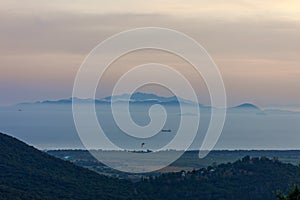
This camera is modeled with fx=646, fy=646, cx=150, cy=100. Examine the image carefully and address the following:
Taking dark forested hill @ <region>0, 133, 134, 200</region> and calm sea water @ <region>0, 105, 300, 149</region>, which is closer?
dark forested hill @ <region>0, 133, 134, 200</region>

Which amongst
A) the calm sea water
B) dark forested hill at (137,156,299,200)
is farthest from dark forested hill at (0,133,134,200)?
the calm sea water

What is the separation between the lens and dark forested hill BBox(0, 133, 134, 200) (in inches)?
1145

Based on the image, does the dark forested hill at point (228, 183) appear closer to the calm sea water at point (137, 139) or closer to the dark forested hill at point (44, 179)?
the dark forested hill at point (44, 179)

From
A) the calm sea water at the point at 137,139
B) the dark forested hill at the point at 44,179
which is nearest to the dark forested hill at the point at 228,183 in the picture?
the dark forested hill at the point at 44,179

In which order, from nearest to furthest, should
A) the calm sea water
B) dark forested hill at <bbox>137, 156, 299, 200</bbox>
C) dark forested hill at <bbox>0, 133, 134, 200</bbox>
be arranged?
dark forested hill at <bbox>0, 133, 134, 200</bbox> < dark forested hill at <bbox>137, 156, 299, 200</bbox> < the calm sea water

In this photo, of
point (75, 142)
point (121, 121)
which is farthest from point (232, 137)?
point (121, 121)

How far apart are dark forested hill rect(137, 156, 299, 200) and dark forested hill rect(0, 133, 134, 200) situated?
2244 millimetres

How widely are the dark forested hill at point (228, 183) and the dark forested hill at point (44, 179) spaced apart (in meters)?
2.24

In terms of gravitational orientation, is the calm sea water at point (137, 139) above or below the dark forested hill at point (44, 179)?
above

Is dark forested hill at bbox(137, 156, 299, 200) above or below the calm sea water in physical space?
below

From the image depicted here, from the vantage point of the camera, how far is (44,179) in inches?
1245

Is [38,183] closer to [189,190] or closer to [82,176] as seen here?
[82,176]

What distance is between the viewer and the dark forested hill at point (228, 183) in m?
34.4

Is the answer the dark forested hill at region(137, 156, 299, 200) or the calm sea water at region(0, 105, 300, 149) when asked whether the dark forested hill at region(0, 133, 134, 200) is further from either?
the calm sea water at region(0, 105, 300, 149)
